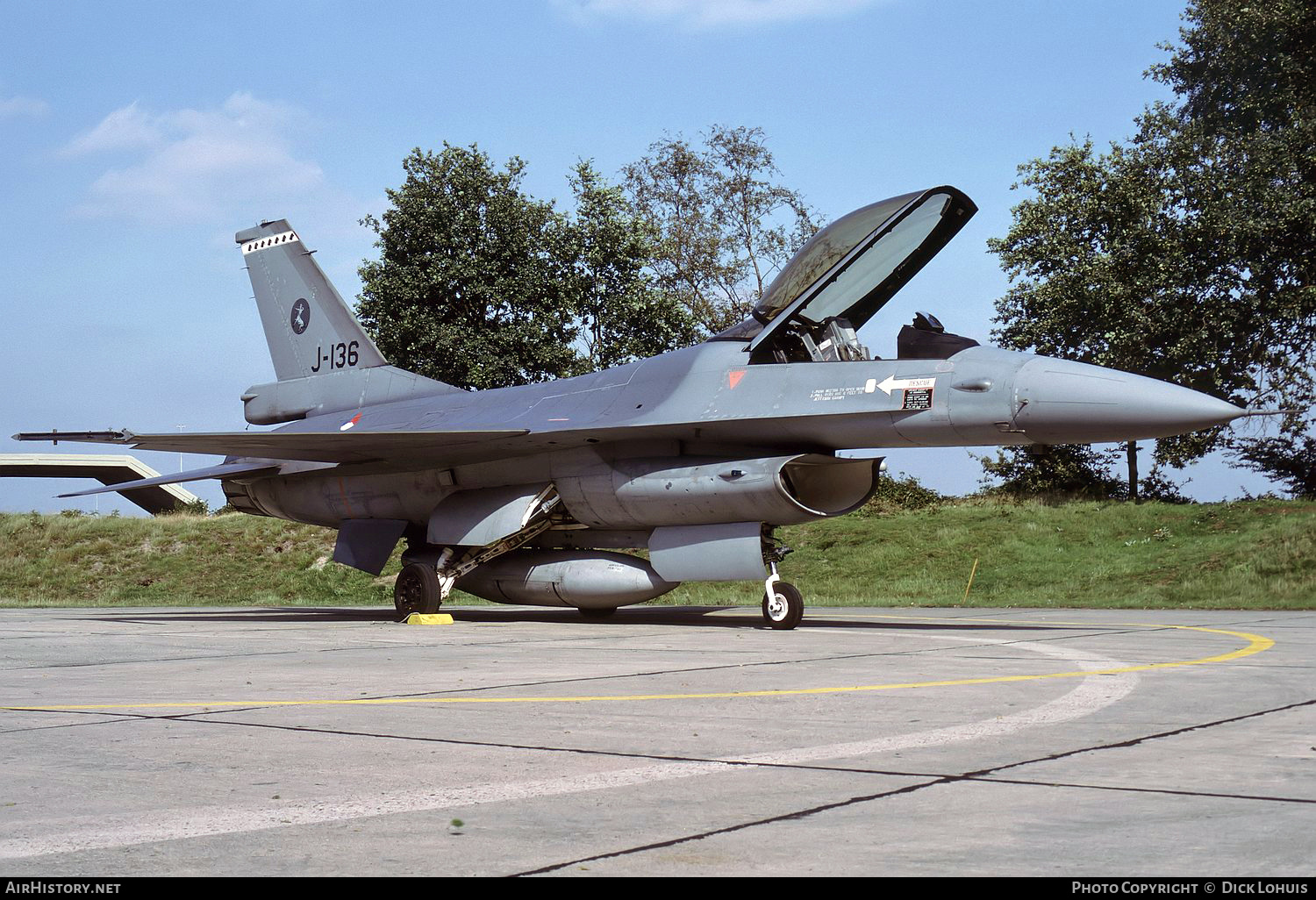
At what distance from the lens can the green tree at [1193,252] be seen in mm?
27984

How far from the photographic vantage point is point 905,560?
22.5 meters

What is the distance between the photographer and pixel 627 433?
13.8m

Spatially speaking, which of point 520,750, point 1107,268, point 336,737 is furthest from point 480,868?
point 1107,268

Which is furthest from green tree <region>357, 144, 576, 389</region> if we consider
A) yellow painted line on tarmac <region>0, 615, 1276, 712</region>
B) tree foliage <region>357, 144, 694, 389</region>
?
yellow painted line on tarmac <region>0, 615, 1276, 712</region>

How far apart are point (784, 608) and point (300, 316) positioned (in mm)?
9626

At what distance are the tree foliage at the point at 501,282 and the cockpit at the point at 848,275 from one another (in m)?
18.2

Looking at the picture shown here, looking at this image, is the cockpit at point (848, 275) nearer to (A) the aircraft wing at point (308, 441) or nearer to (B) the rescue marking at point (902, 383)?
(B) the rescue marking at point (902, 383)

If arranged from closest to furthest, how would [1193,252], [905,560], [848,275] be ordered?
[848,275]
[905,560]
[1193,252]

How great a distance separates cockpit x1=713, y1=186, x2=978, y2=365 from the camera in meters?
12.9

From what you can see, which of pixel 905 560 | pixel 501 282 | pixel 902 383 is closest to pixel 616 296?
pixel 501 282

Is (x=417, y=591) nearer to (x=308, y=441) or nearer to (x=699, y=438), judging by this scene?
(x=308, y=441)

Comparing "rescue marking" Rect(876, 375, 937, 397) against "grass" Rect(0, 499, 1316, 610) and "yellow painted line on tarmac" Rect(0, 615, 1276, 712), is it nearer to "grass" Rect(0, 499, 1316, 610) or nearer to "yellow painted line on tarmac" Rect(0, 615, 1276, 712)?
"yellow painted line on tarmac" Rect(0, 615, 1276, 712)

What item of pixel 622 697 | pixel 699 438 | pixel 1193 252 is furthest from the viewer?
pixel 1193 252

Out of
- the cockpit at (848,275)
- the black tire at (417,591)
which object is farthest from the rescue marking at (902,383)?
the black tire at (417,591)
